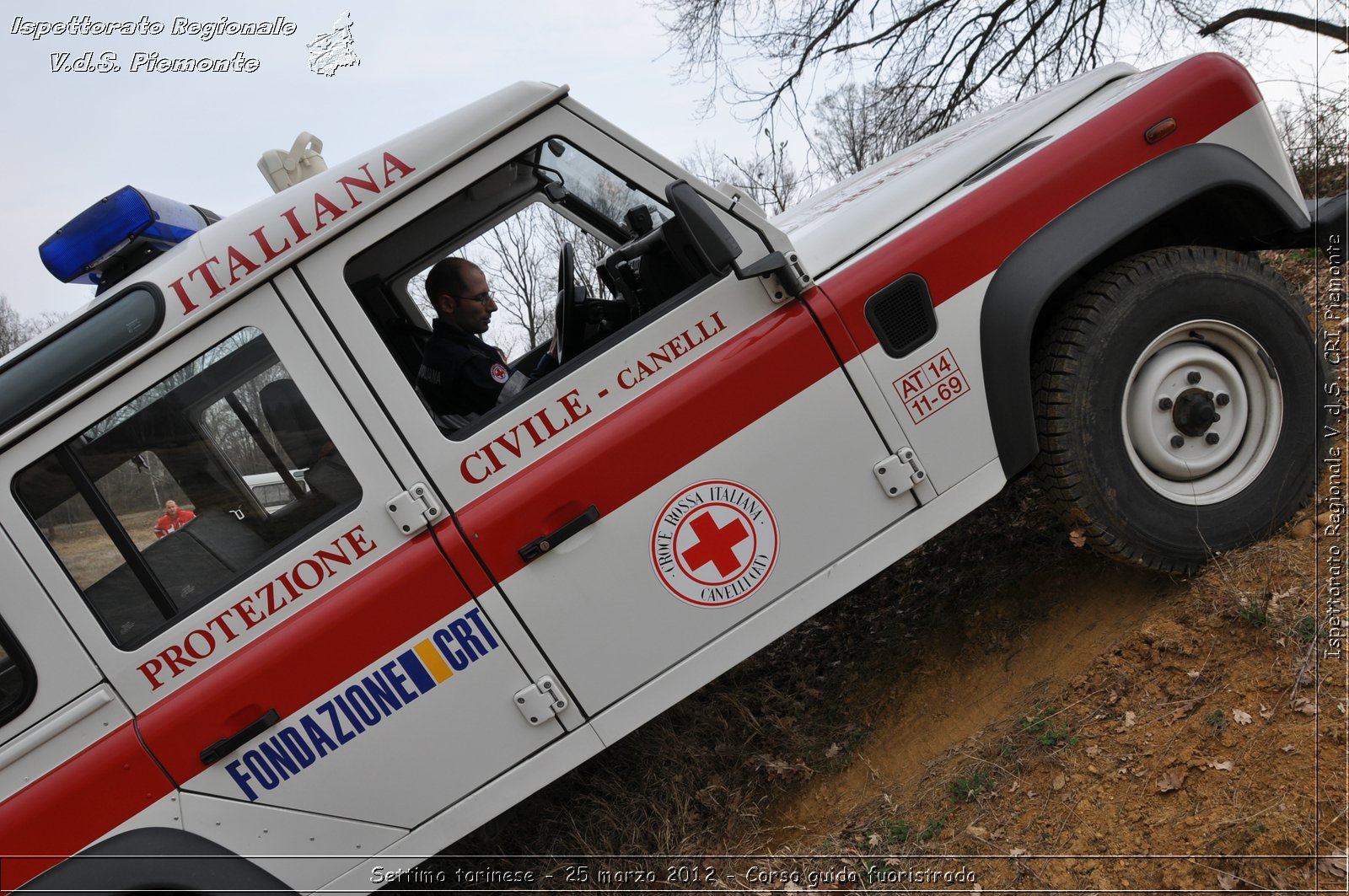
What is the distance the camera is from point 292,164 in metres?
2.93

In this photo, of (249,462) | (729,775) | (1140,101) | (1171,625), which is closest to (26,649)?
(249,462)

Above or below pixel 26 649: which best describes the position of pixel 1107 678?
below

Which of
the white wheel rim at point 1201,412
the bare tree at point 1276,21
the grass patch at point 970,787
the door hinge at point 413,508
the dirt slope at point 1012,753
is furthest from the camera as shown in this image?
the bare tree at point 1276,21

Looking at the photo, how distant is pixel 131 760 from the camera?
2496 millimetres

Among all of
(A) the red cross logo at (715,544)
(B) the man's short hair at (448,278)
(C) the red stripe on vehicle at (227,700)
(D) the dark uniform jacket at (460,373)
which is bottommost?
(A) the red cross logo at (715,544)

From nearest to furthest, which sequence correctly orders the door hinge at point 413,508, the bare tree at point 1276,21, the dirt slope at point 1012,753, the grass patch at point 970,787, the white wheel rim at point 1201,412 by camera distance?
1. the dirt slope at point 1012,753
2. the door hinge at point 413,508
3. the grass patch at point 970,787
4. the white wheel rim at point 1201,412
5. the bare tree at point 1276,21

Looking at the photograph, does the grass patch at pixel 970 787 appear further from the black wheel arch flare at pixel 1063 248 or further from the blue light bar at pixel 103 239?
the blue light bar at pixel 103 239

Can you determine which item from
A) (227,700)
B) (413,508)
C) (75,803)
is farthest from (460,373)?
(75,803)

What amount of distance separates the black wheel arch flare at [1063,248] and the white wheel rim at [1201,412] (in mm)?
400

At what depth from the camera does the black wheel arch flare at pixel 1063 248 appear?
2.72 meters

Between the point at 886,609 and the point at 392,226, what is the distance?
2.79 metres

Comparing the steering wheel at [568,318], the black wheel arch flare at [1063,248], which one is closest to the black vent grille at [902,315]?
the black wheel arch flare at [1063,248]

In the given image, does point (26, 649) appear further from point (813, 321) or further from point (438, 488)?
point (813, 321)

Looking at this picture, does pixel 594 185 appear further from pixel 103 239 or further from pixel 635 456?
pixel 103 239
